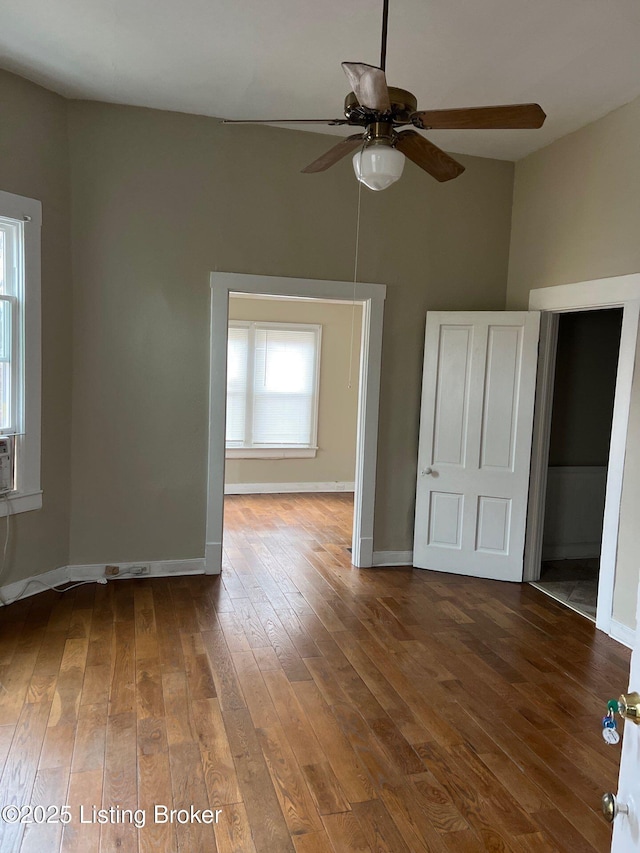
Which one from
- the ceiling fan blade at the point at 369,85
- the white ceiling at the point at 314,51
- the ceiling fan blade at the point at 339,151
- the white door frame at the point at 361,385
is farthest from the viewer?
the white door frame at the point at 361,385

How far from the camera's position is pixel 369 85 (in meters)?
2.06

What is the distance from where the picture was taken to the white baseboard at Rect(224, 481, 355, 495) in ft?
26.1

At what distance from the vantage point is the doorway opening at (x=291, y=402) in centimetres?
782

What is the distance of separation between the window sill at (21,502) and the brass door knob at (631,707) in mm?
3713

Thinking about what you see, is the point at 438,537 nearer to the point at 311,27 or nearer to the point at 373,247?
the point at 373,247

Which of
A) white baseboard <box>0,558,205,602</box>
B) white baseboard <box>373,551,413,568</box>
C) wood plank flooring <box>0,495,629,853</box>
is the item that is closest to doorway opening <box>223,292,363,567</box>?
white baseboard <box>373,551,413,568</box>

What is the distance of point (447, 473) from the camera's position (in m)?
4.96

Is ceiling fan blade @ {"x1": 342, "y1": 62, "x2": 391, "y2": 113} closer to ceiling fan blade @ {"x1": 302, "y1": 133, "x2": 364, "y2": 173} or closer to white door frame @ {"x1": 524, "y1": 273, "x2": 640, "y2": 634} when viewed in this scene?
ceiling fan blade @ {"x1": 302, "y1": 133, "x2": 364, "y2": 173}

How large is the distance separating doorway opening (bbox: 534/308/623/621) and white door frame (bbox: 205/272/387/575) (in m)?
1.56

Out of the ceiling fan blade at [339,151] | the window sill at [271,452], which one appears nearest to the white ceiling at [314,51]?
the ceiling fan blade at [339,151]

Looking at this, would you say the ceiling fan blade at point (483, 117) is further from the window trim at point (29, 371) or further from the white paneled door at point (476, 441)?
the window trim at point (29, 371)

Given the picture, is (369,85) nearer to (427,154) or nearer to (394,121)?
(394,121)

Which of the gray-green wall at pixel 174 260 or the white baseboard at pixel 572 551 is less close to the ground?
the gray-green wall at pixel 174 260

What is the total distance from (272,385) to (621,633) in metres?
5.16
